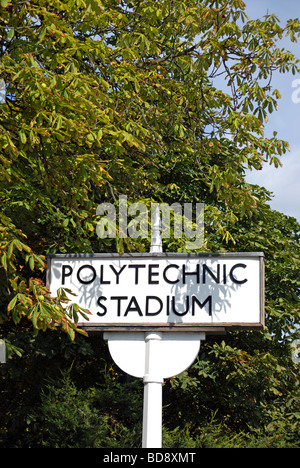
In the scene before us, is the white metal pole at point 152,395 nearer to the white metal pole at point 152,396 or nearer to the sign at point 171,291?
the white metal pole at point 152,396

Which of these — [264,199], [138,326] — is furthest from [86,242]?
[264,199]

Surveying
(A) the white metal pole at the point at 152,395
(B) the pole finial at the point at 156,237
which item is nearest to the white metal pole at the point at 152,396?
(A) the white metal pole at the point at 152,395

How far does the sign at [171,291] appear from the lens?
5457mm

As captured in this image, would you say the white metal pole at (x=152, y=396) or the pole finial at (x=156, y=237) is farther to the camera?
the pole finial at (x=156, y=237)

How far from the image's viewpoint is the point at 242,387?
10.7 m

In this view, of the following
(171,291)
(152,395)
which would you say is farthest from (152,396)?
(171,291)

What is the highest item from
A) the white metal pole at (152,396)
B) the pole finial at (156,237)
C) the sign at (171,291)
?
the pole finial at (156,237)

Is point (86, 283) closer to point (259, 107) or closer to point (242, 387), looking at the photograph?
point (259, 107)

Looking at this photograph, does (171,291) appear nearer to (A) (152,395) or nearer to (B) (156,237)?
(B) (156,237)

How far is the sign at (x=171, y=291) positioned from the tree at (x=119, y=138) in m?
0.31

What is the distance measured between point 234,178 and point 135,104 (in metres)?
2.00

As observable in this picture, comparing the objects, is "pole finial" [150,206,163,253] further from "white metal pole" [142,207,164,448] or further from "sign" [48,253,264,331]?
"white metal pole" [142,207,164,448]

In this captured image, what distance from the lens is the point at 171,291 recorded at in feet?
18.2

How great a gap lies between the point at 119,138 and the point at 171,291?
283 centimetres
